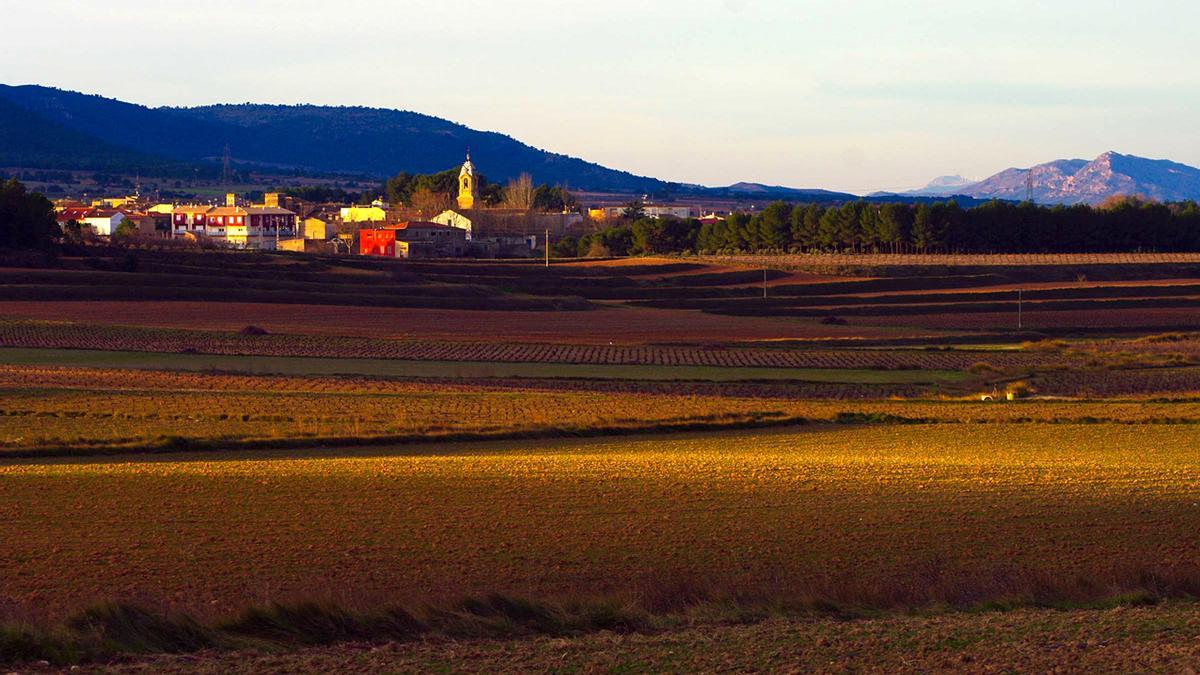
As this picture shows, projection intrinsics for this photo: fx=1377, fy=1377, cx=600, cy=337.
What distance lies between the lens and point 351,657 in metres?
10.4

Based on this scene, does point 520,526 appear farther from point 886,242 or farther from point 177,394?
point 886,242

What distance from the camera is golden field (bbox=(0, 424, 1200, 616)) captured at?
13.4 meters

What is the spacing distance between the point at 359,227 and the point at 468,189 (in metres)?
32.1

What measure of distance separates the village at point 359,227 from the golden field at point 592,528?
93767mm

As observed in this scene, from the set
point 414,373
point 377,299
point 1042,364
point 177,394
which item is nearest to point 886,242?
point 377,299

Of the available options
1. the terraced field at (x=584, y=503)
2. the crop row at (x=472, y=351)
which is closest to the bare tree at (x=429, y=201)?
the crop row at (x=472, y=351)

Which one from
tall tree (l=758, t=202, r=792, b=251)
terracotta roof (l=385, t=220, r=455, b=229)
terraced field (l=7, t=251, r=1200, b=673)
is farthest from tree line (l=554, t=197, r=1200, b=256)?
terraced field (l=7, t=251, r=1200, b=673)

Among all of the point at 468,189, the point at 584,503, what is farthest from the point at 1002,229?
the point at 584,503

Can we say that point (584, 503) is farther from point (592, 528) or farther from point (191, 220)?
point (191, 220)

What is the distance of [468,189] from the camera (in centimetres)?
17425

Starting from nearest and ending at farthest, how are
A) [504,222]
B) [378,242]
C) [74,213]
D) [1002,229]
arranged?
1. [1002,229]
2. [378,242]
3. [74,213]
4. [504,222]

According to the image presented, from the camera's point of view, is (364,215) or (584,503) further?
(364,215)

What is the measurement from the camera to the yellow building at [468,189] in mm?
171350

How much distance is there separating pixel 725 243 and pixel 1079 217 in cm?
3052
